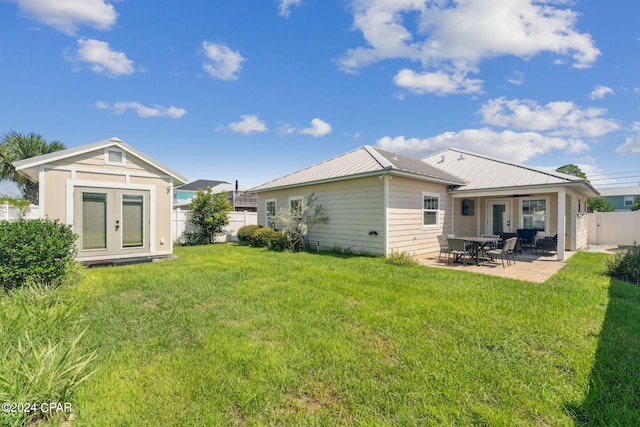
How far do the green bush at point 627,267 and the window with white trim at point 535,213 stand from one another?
5.63 meters

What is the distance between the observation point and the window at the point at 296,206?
40.3ft

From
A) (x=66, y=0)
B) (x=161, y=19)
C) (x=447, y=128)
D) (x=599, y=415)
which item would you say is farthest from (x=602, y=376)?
(x=447, y=128)

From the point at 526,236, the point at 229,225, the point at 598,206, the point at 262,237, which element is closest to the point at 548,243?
the point at 526,236

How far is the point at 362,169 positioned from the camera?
10.6m

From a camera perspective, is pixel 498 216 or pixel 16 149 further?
pixel 16 149

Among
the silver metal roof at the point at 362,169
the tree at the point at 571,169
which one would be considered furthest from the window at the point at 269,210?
the tree at the point at 571,169

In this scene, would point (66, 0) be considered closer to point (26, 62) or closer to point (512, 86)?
point (26, 62)

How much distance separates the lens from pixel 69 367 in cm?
265

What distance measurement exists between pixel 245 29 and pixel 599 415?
12160 mm

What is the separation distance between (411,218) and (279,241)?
18.0 ft

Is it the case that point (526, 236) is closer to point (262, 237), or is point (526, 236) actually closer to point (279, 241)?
point (279, 241)

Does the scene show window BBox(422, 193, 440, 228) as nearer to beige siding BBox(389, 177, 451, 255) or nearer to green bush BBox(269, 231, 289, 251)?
beige siding BBox(389, 177, 451, 255)

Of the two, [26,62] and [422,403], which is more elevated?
[26,62]

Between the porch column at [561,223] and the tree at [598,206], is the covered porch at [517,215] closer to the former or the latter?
the porch column at [561,223]
